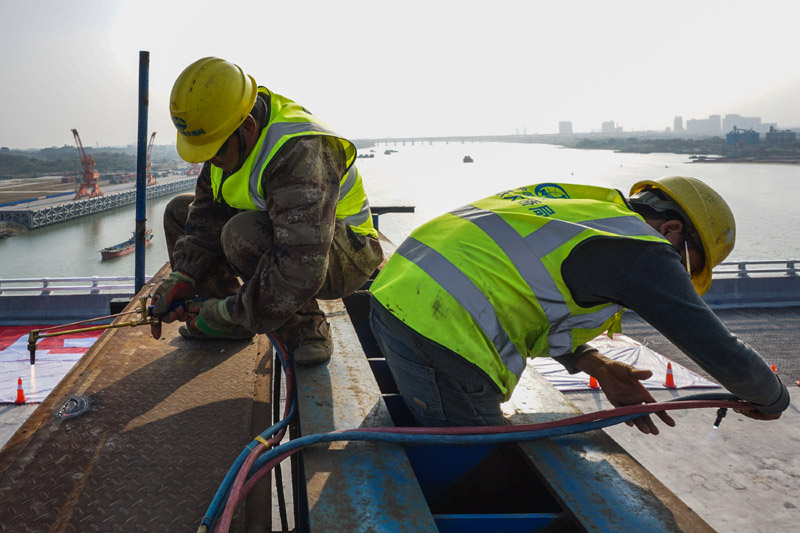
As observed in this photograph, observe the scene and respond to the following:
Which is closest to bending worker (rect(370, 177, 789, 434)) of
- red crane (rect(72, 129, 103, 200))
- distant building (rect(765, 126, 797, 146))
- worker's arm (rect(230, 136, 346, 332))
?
worker's arm (rect(230, 136, 346, 332))

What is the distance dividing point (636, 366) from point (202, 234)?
8605 millimetres

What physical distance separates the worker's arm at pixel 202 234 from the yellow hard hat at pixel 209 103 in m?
0.58

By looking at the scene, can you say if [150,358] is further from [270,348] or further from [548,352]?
[548,352]

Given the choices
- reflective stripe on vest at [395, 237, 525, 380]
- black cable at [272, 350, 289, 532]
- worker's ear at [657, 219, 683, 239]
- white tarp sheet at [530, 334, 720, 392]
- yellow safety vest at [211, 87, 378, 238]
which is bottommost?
white tarp sheet at [530, 334, 720, 392]

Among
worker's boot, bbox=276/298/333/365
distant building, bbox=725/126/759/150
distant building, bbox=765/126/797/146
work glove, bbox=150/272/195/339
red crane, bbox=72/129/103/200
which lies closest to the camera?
worker's boot, bbox=276/298/333/365

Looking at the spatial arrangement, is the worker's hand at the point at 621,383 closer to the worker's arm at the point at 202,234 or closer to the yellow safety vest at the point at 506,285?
the yellow safety vest at the point at 506,285

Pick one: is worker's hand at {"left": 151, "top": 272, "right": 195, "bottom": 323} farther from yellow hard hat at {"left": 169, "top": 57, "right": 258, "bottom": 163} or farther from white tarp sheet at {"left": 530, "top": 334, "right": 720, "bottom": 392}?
white tarp sheet at {"left": 530, "top": 334, "right": 720, "bottom": 392}

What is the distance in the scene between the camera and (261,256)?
96.7 inches

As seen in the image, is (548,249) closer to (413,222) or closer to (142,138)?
(142,138)

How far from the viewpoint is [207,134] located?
236 cm

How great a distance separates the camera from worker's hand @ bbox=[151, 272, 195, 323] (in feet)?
8.53

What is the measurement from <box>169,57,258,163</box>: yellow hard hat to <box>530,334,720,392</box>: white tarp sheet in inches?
279

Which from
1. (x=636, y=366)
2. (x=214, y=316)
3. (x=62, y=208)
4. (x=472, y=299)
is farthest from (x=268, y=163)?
(x=62, y=208)

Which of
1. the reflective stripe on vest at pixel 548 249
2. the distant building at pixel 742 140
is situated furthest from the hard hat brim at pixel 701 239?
the distant building at pixel 742 140
